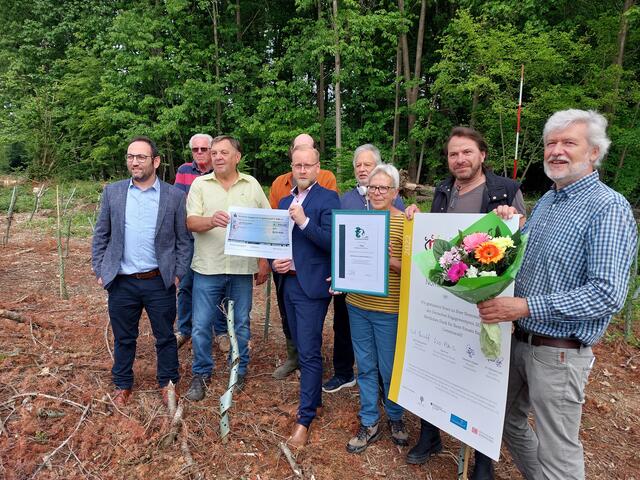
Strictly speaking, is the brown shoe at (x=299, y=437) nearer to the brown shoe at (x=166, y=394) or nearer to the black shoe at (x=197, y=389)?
the black shoe at (x=197, y=389)

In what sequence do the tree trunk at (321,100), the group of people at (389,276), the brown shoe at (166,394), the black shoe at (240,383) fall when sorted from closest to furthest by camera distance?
the group of people at (389,276), the brown shoe at (166,394), the black shoe at (240,383), the tree trunk at (321,100)

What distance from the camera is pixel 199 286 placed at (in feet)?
12.0

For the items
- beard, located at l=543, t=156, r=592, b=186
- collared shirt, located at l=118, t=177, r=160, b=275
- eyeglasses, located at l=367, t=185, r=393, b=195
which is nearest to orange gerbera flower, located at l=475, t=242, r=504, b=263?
beard, located at l=543, t=156, r=592, b=186

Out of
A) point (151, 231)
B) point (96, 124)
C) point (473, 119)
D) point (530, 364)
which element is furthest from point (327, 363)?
point (96, 124)

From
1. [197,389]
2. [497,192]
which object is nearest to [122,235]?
[197,389]

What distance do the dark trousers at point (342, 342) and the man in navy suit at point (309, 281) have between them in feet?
2.76

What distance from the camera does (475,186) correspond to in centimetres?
280

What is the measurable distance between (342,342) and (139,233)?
6.88ft

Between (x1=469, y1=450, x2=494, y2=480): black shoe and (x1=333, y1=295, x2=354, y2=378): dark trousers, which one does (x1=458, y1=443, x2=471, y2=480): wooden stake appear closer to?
(x1=469, y1=450, x2=494, y2=480): black shoe

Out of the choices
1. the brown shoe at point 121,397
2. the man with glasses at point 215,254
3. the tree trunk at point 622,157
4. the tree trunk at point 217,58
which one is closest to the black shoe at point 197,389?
the man with glasses at point 215,254

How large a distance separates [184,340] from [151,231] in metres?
1.87

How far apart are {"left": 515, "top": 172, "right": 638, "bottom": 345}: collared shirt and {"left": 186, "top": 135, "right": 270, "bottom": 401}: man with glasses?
7.55 feet

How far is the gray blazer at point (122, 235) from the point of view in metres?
3.32

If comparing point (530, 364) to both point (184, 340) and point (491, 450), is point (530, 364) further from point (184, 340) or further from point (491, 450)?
point (184, 340)
